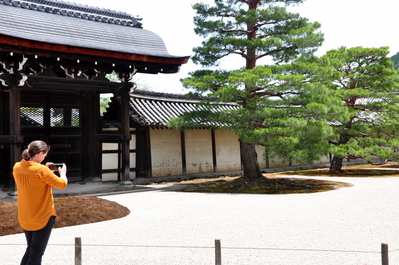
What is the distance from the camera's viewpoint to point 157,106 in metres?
19.5

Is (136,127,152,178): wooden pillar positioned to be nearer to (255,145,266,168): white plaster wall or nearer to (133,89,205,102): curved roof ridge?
(133,89,205,102): curved roof ridge

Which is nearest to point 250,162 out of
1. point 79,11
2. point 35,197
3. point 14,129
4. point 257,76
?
point 257,76

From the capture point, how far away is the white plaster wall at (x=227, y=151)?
21281 millimetres

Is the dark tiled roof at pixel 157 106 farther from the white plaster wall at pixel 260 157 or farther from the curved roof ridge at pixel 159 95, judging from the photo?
the white plaster wall at pixel 260 157

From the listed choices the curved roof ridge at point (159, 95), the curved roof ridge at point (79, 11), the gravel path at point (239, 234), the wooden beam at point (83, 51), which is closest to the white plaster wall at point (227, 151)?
the curved roof ridge at point (159, 95)

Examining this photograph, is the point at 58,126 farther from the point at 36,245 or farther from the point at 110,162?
the point at 36,245

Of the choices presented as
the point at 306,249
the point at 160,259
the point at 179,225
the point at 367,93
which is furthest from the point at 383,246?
the point at 367,93

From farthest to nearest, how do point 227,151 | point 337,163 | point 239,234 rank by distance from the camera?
point 337,163 → point 227,151 → point 239,234

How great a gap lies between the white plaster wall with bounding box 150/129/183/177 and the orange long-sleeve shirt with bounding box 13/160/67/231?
13562mm

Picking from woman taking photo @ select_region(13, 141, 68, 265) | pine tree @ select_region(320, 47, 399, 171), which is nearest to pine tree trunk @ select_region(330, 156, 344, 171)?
pine tree @ select_region(320, 47, 399, 171)

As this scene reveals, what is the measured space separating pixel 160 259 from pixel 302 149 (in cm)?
1036

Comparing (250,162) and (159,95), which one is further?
(159,95)

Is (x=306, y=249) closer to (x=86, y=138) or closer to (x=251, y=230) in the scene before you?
(x=251, y=230)

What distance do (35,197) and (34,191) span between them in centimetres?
7
